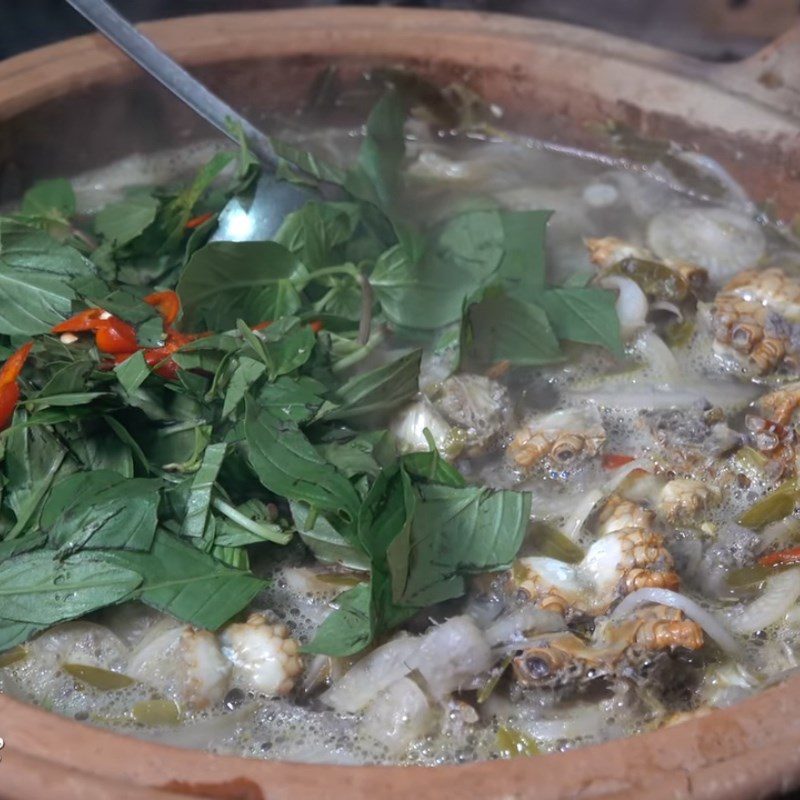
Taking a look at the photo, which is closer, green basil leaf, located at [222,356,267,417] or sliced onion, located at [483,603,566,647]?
sliced onion, located at [483,603,566,647]

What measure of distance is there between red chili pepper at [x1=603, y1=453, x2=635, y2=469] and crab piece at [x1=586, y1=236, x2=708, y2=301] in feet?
1.11

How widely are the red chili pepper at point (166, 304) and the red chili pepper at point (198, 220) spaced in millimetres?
214

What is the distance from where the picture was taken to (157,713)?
1.14 m

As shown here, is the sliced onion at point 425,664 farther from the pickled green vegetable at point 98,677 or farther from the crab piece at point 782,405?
the crab piece at point 782,405

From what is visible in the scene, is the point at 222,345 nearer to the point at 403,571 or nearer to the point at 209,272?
the point at 209,272

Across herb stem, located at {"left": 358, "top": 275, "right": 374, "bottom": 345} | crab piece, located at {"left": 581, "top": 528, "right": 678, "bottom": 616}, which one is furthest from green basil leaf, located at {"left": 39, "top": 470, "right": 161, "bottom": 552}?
crab piece, located at {"left": 581, "top": 528, "right": 678, "bottom": 616}

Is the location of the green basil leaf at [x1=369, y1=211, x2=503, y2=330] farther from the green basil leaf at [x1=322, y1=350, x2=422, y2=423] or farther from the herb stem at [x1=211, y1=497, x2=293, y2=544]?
the herb stem at [x1=211, y1=497, x2=293, y2=544]

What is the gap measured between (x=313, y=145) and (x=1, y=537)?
118 cm

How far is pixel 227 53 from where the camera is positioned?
198 cm

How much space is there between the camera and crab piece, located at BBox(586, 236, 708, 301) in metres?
1.67

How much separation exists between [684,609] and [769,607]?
0.16 metres

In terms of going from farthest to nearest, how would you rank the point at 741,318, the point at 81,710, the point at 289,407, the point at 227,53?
the point at 227,53 < the point at 741,318 < the point at 289,407 < the point at 81,710

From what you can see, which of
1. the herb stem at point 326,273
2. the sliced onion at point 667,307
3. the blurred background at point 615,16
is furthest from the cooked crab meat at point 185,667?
the blurred background at point 615,16

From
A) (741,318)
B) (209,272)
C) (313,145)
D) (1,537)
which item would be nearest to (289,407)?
(209,272)
